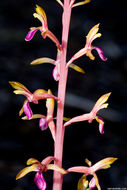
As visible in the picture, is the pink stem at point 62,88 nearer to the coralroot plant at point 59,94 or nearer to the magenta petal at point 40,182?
the coralroot plant at point 59,94

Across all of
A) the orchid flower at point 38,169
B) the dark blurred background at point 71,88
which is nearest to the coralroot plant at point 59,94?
the orchid flower at point 38,169

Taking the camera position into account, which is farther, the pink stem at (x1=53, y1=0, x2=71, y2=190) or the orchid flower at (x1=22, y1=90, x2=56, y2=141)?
the orchid flower at (x1=22, y1=90, x2=56, y2=141)

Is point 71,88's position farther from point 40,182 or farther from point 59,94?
point 40,182

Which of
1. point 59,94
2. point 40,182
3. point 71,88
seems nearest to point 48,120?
point 59,94

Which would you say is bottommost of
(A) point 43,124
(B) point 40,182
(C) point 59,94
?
(B) point 40,182

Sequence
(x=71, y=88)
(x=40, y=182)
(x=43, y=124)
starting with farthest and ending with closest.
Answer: (x=71, y=88), (x=43, y=124), (x=40, y=182)

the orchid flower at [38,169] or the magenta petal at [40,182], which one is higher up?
the orchid flower at [38,169]

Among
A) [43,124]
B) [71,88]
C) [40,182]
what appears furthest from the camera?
[71,88]

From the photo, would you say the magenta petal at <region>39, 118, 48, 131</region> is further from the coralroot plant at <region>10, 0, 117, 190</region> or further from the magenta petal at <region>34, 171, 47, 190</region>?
the magenta petal at <region>34, 171, 47, 190</region>

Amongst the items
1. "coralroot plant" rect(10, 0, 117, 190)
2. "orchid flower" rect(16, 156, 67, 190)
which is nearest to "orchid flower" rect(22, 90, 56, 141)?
"coralroot plant" rect(10, 0, 117, 190)
